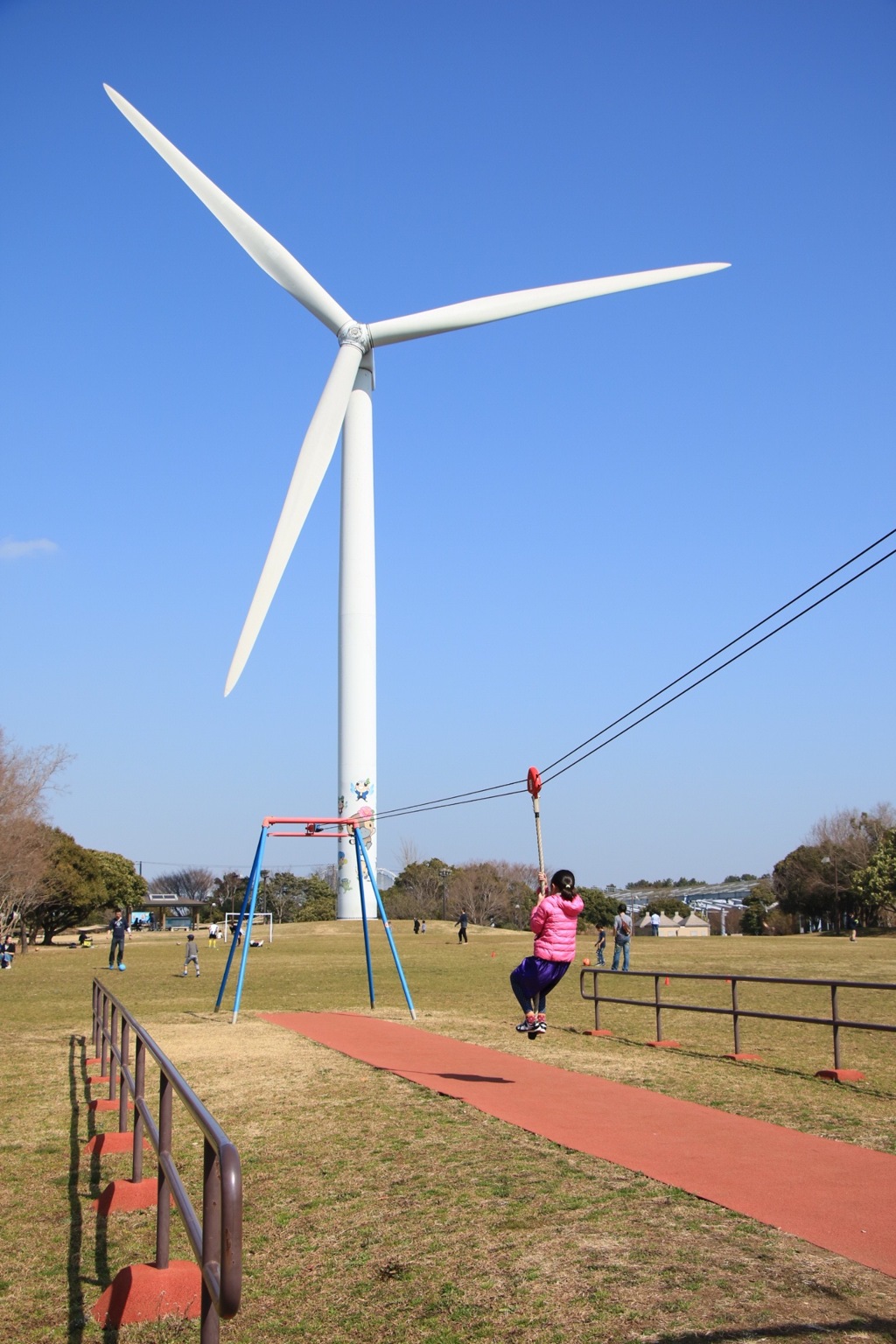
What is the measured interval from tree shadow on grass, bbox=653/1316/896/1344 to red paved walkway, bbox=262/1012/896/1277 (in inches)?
31.6

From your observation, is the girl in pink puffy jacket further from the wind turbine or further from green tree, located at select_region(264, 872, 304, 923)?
green tree, located at select_region(264, 872, 304, 923)

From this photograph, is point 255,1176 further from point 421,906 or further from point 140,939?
point 421,906

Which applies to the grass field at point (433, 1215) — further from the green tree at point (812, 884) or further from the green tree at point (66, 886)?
the green tree at point (812, 884)

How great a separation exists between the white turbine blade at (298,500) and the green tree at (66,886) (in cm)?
3363

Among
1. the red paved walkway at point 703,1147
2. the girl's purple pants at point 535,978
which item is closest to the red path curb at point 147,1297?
the red paved walkway at point 703,1147

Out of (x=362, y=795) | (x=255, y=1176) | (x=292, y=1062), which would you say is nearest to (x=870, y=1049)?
(x=292, y=1062)

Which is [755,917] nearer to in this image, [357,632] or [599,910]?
[599,910]

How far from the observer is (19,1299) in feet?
19.2

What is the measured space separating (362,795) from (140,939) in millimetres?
17283

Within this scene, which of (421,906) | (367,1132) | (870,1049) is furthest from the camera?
(421,906)

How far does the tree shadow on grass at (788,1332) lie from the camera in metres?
4.77

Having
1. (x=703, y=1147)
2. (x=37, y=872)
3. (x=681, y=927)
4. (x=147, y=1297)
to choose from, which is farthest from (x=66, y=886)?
(x=147, y=1297)

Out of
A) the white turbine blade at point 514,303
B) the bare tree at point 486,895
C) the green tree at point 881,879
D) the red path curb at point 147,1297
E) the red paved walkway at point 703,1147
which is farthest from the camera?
the bare tree at point 486,895

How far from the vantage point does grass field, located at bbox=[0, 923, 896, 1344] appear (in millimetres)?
5227
